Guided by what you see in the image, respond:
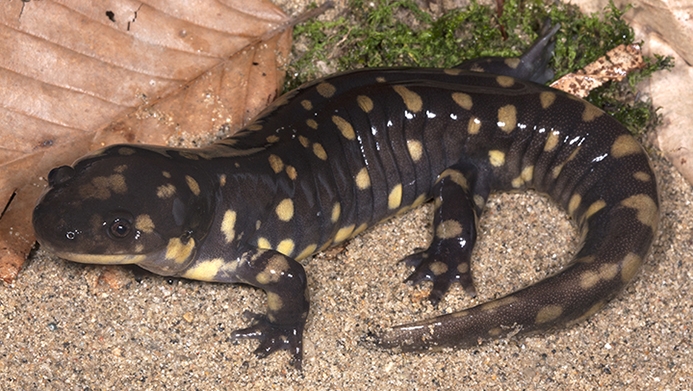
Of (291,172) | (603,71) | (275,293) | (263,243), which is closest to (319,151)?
(291,172)

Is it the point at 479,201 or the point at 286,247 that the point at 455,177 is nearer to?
the point at 479,201

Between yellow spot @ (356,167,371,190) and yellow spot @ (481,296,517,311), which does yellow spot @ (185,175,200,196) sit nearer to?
yellow spot @ (356,167,371,190)

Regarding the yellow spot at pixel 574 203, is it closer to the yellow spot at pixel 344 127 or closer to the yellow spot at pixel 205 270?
the yellow spot at pixel 344 127

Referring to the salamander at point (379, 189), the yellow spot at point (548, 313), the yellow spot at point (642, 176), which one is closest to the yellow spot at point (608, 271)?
the salamander at point (379, 189)

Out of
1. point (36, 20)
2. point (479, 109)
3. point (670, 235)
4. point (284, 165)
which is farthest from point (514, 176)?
point (36, 20)

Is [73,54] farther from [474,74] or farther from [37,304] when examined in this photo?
[474,74]

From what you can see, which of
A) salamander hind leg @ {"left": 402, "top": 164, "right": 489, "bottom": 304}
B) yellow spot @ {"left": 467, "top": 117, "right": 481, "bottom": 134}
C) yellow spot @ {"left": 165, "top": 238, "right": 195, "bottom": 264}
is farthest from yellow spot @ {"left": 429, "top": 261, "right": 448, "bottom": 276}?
yellow spot @ {"left": 165, "top": 238, "right": 195, "bottom": 264}

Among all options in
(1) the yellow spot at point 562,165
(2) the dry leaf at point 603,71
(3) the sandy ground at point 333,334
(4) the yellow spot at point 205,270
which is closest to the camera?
(3) the sandy ground at point 333,334

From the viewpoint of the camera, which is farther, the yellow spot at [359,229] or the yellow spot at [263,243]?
the yellow spot at [359,229]
